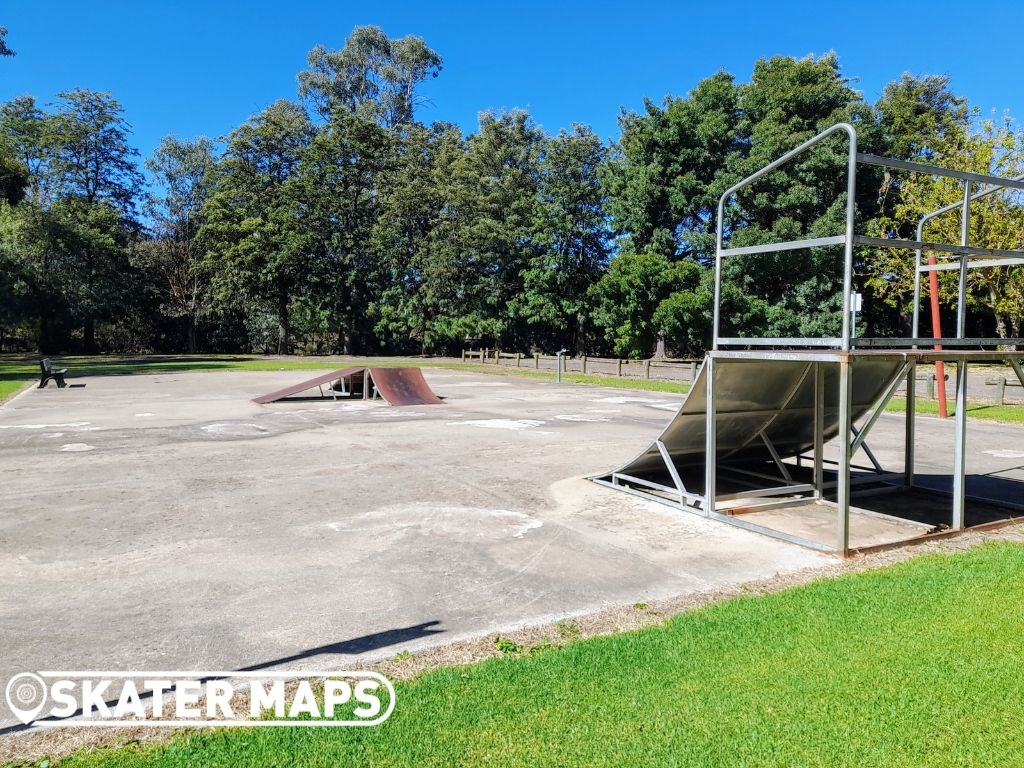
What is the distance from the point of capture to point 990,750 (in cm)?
273

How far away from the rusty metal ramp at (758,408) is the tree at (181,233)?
51732 millimetres

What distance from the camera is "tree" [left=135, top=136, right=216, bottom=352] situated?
5478 cm

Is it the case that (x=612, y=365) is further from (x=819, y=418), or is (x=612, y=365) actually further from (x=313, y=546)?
(x=313, y=546)

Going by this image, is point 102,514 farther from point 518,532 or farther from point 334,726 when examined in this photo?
point 334,726

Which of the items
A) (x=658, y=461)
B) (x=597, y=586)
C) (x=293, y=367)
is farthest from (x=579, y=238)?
(x=597, y=586)

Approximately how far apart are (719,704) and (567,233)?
131 ft

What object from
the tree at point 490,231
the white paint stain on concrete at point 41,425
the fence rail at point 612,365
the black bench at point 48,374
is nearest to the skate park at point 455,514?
the white paint stain on concrete at point 41,425

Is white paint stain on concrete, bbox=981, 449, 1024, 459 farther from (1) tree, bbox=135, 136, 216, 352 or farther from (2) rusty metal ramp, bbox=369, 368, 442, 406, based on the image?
(1) tree, bbox=135, 136, 216, 352

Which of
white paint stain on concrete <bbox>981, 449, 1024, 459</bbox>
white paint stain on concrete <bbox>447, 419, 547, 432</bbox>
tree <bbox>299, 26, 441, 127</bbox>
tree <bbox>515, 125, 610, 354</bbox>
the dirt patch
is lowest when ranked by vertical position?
white paint stain on concrete <bbox>981, 449, 1024, 459</bbox>

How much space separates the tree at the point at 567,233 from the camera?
41.3m

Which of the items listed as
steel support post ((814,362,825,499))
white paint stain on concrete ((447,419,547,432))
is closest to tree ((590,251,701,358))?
white paint stain on concrete ((447,419,547,432))

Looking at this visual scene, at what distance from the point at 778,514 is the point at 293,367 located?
31.9m

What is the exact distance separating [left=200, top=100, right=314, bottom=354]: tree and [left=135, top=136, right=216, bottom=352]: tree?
9.94ft

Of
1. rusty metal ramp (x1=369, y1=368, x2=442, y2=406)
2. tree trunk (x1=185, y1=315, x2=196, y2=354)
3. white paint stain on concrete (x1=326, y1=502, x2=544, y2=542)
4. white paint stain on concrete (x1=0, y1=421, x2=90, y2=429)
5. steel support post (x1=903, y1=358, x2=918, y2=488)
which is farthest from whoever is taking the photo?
tree trunk (x1=185, y1=315, x2=196, y2=354)
